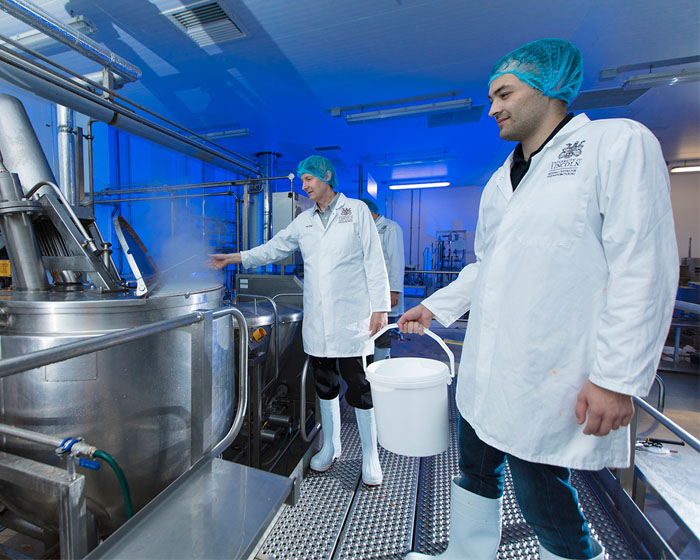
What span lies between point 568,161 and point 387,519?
4.21ft

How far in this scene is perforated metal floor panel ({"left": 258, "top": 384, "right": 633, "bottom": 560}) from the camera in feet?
3.77

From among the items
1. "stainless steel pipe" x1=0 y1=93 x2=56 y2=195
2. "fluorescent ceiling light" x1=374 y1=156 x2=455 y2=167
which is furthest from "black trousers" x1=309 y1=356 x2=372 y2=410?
"fluorescent ceiling light" x1=374 y1=156 x2=455 y2=167

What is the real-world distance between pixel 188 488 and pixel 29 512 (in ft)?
2.10

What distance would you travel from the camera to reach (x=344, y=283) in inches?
61.7

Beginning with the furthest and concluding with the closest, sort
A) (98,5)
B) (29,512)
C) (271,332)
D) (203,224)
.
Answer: (203,224), (98,5), (271,332), (29,512)

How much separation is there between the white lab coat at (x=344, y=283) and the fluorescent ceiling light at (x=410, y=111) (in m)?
3.05

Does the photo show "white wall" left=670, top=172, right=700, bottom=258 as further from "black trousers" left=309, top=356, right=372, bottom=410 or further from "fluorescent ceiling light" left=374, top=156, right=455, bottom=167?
"black trousers" left=309, top=356, right=372, bottom=410

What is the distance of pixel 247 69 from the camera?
3545mm

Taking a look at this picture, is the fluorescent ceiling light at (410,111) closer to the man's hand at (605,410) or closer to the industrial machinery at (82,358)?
the industrial machinery at (82,358)

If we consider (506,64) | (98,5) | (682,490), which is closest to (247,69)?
(98,5)

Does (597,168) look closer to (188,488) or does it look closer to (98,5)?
(188,488)

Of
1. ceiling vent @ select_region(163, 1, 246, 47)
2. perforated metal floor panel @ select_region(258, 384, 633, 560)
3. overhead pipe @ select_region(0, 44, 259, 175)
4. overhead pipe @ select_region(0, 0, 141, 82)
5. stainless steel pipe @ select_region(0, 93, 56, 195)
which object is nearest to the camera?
perforated metal floor panel @ select_region(258, 384, 633, 560)

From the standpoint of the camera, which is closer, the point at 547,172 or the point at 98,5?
the point at 547,172

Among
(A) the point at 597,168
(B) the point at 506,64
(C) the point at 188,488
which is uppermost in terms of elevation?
(B) the point at 506,64
